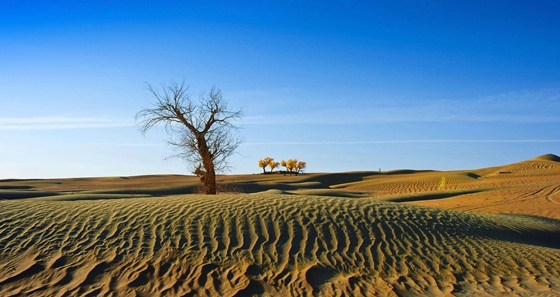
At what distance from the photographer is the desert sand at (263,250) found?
6.52 meters

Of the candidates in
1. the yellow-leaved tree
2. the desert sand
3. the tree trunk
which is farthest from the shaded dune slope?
the yellow-leaved tree

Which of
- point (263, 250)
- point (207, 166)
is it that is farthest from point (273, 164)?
point (263, 250)

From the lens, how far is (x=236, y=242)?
786 centimetres

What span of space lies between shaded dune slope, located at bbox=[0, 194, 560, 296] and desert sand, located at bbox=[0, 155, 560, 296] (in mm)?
22

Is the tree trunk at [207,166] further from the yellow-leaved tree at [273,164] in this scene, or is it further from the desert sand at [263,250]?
the yellow-leaved tree at [273,164]

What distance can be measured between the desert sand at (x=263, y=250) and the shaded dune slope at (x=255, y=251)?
0.07 ft

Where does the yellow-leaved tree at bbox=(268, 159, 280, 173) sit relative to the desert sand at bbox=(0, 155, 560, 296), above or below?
above

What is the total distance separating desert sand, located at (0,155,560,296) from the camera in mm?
6523

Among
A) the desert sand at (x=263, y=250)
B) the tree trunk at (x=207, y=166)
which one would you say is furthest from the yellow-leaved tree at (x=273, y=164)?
the desert sand at (x=263, y=250)

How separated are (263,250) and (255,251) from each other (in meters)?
0.15

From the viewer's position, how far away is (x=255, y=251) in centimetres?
757

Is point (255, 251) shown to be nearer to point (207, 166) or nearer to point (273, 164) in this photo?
point (207, 166)

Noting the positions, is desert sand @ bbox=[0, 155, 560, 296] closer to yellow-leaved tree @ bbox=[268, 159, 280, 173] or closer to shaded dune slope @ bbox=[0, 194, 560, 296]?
shaded dune slope @ bbox=[0, 194, 560, 296]

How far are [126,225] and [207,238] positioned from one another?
1725 millimetres
